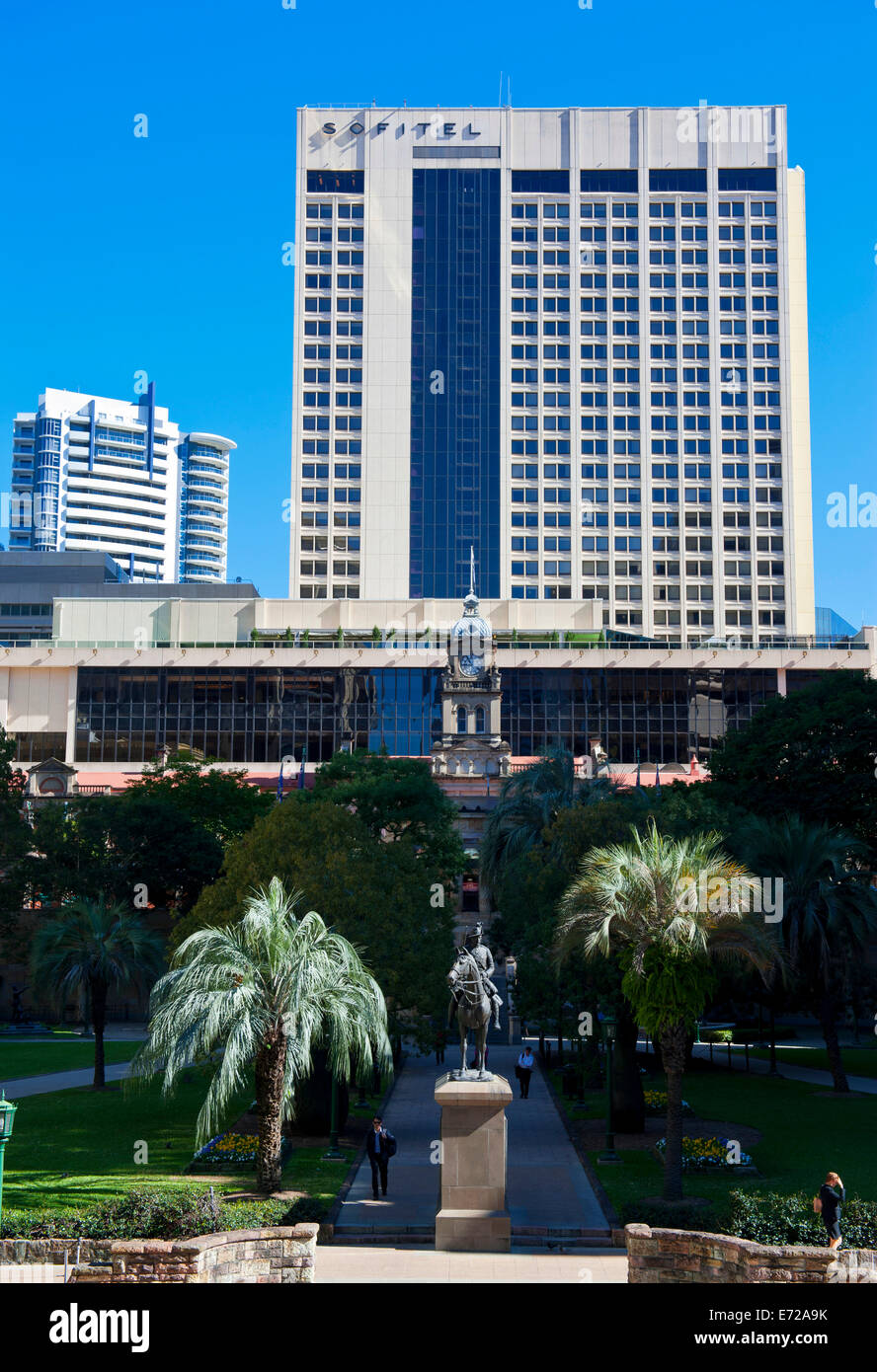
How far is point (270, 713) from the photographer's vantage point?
104375mm

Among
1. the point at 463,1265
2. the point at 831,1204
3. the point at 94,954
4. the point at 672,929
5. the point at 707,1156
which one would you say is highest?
the point at 672,929

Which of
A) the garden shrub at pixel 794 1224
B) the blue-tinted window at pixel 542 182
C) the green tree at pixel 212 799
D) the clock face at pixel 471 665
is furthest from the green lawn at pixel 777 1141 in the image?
the blue-tinted window at pixel 542 182

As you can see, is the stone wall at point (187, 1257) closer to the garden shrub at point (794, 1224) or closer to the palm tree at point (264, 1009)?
the palm tree at point (264, 1009)

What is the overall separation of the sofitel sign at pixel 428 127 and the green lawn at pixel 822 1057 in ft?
360

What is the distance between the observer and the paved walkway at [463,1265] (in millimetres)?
21312

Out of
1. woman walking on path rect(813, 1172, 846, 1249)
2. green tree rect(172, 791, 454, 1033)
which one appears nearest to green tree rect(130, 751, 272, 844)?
green tree rect(172, 791, 454, 1033)

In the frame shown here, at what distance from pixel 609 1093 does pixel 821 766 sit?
28135mm

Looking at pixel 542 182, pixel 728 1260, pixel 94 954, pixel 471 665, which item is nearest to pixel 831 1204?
pixel 728 1260

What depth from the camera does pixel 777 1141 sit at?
1316 inches

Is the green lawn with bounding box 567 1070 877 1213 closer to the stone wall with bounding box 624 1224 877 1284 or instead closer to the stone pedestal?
the stone pedestal

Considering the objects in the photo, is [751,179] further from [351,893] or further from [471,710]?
[351,893]

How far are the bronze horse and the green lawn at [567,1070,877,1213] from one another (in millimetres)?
4698
